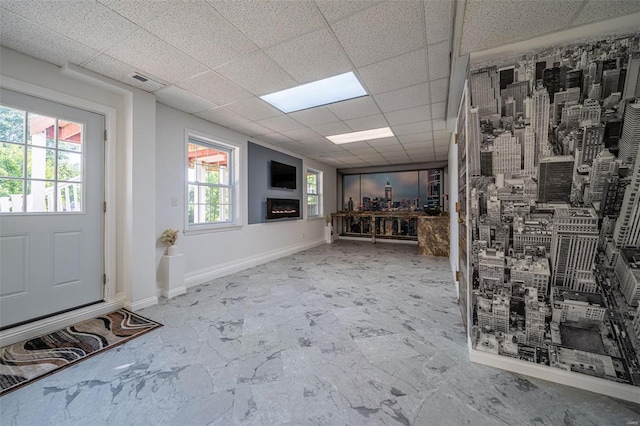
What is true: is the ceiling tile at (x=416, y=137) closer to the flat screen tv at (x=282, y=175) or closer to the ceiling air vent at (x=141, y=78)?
the flat screen tv at (x=282, y=175)

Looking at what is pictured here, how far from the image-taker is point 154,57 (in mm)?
2203

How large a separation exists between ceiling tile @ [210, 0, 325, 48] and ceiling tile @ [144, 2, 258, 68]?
3.5 inches

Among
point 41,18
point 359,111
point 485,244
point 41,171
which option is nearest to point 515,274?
point 485,244

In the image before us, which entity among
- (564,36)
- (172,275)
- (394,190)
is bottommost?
(172,275)

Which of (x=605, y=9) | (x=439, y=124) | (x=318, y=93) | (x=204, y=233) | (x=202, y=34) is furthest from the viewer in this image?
(x=439, y=124)

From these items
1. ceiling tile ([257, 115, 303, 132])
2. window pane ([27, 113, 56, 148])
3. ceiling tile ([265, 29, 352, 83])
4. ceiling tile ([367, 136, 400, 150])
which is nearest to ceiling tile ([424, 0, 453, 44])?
ceiling tile ([265, 29, 352, 83])

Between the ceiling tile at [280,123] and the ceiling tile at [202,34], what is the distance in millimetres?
1482

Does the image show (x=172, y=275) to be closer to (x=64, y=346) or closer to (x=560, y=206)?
(x=64, y=346)

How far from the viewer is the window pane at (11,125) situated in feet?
7.01

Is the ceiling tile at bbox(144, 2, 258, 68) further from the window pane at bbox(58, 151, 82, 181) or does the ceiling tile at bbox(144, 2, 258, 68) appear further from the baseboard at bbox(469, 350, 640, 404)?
the baseboard at bbox(469, 350, 640, 404)

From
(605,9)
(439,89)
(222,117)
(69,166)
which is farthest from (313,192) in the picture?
(605,9)

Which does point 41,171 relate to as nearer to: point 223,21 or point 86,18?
point 86,18

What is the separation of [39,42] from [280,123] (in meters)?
2.56

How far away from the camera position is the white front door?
84.7 inches
